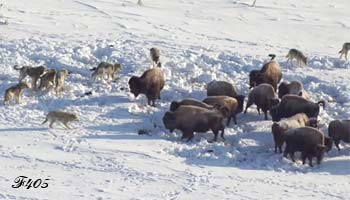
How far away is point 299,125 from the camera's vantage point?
1842cm

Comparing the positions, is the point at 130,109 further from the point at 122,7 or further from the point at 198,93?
the point at 122,7

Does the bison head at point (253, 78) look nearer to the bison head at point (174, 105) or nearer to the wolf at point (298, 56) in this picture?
the wolf at point (298, 56)

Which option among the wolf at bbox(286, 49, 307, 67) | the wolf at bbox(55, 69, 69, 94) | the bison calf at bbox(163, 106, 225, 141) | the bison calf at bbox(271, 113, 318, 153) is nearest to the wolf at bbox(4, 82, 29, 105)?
the wolf at bbox(55, 69, 69, 94)

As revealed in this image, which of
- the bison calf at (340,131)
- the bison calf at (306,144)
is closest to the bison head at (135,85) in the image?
the bison calf at (306,144)

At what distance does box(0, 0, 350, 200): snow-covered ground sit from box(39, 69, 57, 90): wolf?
307mm

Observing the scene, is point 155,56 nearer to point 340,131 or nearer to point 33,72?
point 33,72

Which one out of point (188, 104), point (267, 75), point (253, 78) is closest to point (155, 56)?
point (253, 78)

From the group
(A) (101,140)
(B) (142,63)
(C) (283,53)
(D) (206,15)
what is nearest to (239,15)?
(D) (206,15)

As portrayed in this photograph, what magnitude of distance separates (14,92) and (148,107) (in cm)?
371

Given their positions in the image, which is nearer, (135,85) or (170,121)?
(170,121)

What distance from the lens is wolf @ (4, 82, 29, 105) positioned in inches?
768

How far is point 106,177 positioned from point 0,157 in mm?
2532

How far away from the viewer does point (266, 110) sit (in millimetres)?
20203

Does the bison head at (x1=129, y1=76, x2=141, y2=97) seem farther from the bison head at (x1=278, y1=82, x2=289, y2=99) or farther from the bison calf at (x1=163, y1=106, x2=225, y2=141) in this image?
the bison head at (x1=278, y1=82, x2=289, y2=99)
